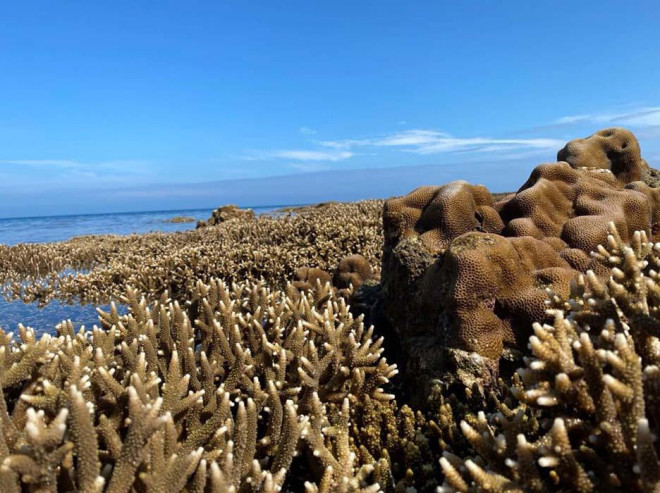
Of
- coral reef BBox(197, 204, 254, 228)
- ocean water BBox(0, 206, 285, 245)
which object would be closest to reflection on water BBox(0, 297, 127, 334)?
coral reef BBox(197, 204, 254, 228)

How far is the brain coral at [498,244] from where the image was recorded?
343cm

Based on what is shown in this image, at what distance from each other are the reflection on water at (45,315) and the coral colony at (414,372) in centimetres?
342

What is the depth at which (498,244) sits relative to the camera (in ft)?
11.8

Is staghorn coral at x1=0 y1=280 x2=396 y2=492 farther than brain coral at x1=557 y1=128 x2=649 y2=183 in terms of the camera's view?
No

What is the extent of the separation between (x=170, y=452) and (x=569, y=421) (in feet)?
6.21

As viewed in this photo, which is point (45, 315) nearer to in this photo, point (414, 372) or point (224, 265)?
point (224, 265)

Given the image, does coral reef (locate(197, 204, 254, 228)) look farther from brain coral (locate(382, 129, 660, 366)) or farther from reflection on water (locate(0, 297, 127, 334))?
brain coral (locate(382, 129, 660, 366))

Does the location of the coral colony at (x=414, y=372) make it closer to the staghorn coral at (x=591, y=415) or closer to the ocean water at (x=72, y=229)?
the staghorn coral at (x=591, y=415)

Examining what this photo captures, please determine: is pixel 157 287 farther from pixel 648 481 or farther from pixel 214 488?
pixel 648 481

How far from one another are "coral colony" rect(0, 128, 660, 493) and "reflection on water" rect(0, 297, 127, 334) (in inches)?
135

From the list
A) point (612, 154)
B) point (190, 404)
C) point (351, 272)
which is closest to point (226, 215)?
point (351, 272)

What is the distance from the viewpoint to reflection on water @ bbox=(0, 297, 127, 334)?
6957mm

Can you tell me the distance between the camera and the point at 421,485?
2.66 metres

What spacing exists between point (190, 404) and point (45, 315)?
22.4 feet
